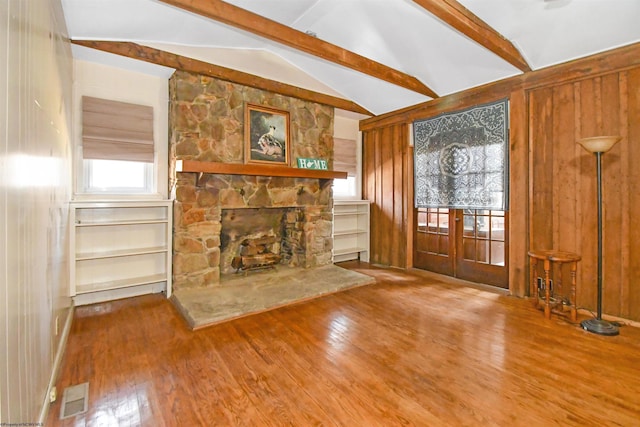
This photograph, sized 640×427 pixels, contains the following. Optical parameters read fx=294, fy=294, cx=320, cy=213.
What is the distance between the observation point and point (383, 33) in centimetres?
338

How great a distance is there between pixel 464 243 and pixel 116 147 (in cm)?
469

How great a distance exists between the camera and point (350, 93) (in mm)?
4816

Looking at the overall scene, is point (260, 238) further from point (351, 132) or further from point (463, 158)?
point (463, 158)

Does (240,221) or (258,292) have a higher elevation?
(240,221)

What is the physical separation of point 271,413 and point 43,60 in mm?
2361

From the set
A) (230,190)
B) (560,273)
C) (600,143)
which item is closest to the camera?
(600,143)

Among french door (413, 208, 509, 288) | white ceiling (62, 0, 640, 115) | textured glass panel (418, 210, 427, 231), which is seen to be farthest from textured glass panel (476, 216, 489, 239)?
white ceiling (62, 0, 640, 115)

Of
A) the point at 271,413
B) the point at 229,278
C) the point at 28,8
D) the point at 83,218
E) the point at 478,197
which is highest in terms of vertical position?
the point at 28,8

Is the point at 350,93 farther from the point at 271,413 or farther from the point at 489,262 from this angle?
the point at 271,413

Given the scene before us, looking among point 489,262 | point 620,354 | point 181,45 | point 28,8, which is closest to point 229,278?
point 181,45

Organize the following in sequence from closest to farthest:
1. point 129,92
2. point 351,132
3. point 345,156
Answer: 1. point 129,92
2. point 345,156
3. point 351,132

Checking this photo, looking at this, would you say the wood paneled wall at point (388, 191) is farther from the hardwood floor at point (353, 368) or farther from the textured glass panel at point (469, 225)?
the hardwood floor at point (353, 368)

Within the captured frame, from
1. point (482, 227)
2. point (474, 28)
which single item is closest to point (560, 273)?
point (482, 227)

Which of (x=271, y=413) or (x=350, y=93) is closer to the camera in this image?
(x=271, y=413)
